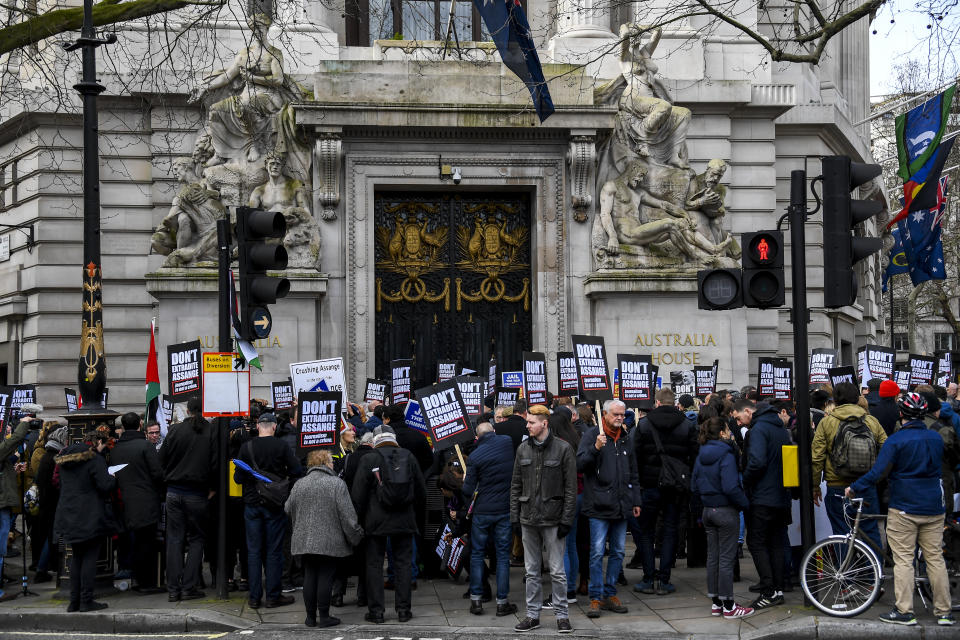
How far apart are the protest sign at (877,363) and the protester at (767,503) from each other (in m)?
7.40

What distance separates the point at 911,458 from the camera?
10.9 meters

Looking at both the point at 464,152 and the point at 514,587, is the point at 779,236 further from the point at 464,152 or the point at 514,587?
the point at 464,152

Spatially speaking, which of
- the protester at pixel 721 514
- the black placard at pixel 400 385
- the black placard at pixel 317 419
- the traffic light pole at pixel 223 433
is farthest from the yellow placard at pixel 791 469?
the black placard at pixel 400 385

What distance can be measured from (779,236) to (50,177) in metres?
17.4

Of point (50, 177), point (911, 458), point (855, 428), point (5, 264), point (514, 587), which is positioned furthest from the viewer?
point (5, 264)

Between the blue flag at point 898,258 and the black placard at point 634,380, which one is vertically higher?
the blue flag at point 898,258

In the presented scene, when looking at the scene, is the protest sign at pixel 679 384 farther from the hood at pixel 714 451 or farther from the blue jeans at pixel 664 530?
the hood at pixel 714 451

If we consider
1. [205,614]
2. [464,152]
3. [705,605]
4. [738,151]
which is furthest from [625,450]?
[738,151]

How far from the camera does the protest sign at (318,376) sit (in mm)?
16875

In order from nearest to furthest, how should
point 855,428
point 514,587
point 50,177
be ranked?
1. point 855,428
2. point 514,587
3. point 50,177

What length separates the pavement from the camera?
10.7 m

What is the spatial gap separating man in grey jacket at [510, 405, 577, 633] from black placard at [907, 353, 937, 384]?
372 inches

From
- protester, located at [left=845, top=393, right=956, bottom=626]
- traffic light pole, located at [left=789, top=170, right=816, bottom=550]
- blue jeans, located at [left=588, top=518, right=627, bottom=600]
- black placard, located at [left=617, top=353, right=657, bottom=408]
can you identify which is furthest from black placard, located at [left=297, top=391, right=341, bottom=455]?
protester, located at [left=845, top=393, right=956, bottom=626]

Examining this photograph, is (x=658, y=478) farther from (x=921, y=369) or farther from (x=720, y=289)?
(x=921, y=369)
